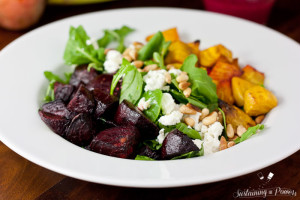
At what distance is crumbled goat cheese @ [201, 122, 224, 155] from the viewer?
87.7 inches

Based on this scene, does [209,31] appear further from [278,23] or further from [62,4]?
[62,4]

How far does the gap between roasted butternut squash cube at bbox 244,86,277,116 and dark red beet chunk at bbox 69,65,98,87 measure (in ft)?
3.19

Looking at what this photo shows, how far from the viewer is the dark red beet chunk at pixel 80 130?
2.21 m

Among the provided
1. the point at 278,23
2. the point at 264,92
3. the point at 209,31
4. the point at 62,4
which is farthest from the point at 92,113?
the point at 278,23

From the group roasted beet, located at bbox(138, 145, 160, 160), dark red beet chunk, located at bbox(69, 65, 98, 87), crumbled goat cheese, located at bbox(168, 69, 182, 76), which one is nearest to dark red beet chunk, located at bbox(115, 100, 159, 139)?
roasted beet, located at bbox(138, 145, 160, 160)

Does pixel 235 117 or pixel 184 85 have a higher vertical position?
pixel 184 85

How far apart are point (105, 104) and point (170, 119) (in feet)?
1.19

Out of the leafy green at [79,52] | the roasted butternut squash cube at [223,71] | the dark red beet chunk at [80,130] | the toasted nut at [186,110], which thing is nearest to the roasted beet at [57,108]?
the dark red beet chunk at [80,130]

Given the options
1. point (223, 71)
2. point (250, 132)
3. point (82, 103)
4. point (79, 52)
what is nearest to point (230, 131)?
point (250, 132)

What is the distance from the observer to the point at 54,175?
7.07ft

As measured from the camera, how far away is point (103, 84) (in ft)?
8.54

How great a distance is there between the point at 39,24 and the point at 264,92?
215cm

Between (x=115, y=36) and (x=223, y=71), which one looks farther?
(x=115, y=36)

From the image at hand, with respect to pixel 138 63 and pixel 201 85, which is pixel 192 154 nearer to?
pixel 201 85
